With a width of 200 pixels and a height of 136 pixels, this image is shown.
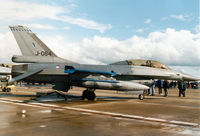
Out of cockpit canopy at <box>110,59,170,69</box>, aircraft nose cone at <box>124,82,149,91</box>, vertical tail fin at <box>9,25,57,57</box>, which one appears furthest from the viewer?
cockpit canopy at <box>110,59,170,69</box>

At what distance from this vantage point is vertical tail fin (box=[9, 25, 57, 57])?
14.2 meters

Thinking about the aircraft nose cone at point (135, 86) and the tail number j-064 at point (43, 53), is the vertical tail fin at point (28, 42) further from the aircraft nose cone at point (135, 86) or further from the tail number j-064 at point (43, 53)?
the aircraft nose cone at point (135, 86)

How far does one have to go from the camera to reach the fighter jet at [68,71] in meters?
13.1

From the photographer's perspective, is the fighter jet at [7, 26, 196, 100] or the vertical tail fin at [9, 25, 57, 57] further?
the vertical tail fin at [9, 25, 57, 57]

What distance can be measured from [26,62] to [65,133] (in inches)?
376

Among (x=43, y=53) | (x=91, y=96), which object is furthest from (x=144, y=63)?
(x=43, y=53)

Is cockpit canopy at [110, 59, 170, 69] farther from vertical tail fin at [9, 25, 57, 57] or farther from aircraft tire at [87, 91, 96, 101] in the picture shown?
vertical tail fin at [9, 25, 57, 57]

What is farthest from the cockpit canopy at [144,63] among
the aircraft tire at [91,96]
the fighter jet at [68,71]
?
the aircraft tire at [91,96]

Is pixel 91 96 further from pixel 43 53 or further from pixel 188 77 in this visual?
pixel 188 77

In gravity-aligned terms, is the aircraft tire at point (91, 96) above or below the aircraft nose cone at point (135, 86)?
below

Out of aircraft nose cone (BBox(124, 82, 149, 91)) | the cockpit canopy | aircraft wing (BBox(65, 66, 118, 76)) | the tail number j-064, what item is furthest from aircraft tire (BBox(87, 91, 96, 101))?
the tail number j-064

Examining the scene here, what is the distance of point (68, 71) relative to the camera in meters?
12.5

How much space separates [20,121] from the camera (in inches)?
263

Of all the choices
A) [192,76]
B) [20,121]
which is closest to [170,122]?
[20,121]
